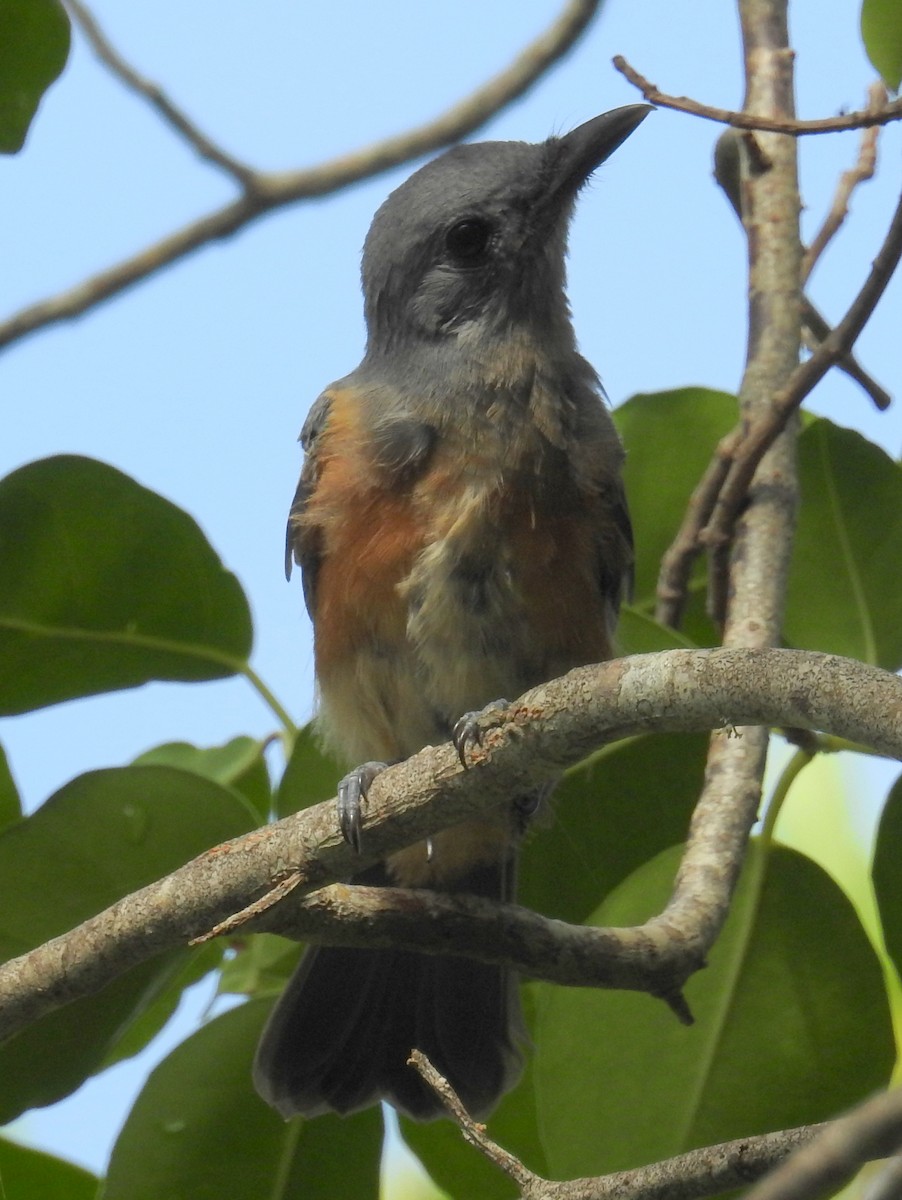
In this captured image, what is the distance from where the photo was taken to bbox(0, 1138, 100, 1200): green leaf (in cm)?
364

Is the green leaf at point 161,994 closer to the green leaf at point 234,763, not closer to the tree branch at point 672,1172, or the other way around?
the green leaf at point 234,763

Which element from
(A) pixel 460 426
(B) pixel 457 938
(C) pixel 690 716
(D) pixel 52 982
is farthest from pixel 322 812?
(A) pixel 460 426

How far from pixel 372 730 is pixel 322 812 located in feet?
3.88

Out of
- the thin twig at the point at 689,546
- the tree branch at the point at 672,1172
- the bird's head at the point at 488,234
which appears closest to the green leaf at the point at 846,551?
the thin twig at the point at 689,546

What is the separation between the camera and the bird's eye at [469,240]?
4523 millimetres

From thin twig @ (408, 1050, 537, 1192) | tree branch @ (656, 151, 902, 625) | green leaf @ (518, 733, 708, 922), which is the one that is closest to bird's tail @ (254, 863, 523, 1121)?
green leaf @ (518, 733, 708, 922)

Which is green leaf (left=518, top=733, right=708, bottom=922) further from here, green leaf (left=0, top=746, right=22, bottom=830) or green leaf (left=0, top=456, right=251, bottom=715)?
green leaf (left=0, top=746, right=22, bottom=830)

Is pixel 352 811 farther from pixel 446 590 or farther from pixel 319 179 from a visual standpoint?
pixel 319 179

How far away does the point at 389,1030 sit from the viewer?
4336mm

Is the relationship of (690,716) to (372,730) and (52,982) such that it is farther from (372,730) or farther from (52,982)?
(372,730)

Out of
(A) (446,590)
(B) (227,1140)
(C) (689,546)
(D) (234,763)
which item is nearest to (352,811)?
(A) (446,590)

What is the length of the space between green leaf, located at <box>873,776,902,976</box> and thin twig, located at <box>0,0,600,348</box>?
2.12 m

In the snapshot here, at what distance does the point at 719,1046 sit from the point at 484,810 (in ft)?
3.52

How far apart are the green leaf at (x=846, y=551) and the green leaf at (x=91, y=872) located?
1.68m
